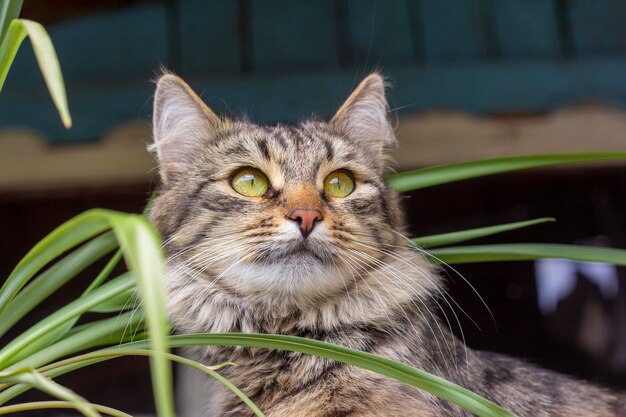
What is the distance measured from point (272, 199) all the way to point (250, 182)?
0.10 metres

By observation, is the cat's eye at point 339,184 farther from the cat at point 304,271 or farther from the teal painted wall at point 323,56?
the teal painted wall at point 323,56

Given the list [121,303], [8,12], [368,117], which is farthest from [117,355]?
[368,117]

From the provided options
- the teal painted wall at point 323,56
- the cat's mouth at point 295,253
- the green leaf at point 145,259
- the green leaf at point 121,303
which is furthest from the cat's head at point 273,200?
the teal painted wall at point 323,56

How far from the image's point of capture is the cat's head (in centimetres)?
170

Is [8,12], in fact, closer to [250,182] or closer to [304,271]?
[250,182]

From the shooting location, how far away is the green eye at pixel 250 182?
1.84 m

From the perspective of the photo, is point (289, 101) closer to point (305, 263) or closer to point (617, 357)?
point (305, 263)

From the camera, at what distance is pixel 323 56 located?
323cm

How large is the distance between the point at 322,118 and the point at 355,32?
1.14m

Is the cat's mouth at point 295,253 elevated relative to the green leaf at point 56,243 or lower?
lower

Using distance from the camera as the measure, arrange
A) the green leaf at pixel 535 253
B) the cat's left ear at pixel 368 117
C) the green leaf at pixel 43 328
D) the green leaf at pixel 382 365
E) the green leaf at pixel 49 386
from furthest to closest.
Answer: the cat's left ear at pixel 368 117, the green leaf at pixel 535 253, the green leaf at pixel 43 328, the green leaf at pixel 382 365, the green leaf at pixel 49 386

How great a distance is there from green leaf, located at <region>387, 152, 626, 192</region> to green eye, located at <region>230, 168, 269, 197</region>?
0.31 metres

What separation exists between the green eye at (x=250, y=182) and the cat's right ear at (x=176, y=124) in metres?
0.19

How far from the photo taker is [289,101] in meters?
2.97
